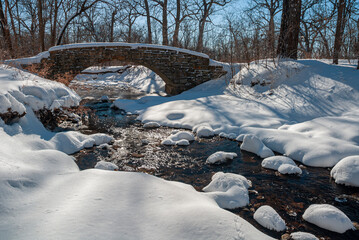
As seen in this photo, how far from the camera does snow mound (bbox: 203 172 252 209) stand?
2.64 m

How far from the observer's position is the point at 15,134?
12.4 feet

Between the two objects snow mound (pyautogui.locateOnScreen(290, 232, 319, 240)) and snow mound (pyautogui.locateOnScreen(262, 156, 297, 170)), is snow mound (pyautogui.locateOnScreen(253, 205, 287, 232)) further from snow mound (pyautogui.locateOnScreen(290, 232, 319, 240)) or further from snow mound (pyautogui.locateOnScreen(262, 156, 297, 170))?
snow mound (pyautogui.locateOnScreen(262, 156, 297, 170))

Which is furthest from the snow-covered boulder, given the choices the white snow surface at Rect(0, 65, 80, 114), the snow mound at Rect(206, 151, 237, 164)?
the white snow surface at Rect(0, 65, 80, 114)

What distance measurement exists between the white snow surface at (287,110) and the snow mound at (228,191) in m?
1.62

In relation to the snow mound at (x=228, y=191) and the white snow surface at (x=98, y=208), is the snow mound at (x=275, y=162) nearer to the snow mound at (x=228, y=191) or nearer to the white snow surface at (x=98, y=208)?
the snow mound at (x=228, y=191)

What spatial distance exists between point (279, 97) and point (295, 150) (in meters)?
3.33

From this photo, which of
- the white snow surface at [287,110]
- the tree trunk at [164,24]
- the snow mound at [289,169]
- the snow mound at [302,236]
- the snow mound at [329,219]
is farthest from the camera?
the tree trunk at [164,24]

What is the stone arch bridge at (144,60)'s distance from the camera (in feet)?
30.4

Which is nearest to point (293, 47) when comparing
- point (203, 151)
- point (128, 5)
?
point (203, 151)

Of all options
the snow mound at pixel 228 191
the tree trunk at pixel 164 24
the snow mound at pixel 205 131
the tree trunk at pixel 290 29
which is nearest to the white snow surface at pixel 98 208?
the snow mound at pixel 228 191

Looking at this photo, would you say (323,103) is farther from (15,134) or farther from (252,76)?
(15,134)

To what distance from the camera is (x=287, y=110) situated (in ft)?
20.6

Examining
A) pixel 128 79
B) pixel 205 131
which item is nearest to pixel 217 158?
pixel 205 131

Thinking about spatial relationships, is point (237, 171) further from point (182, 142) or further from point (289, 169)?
point (182, 142)
